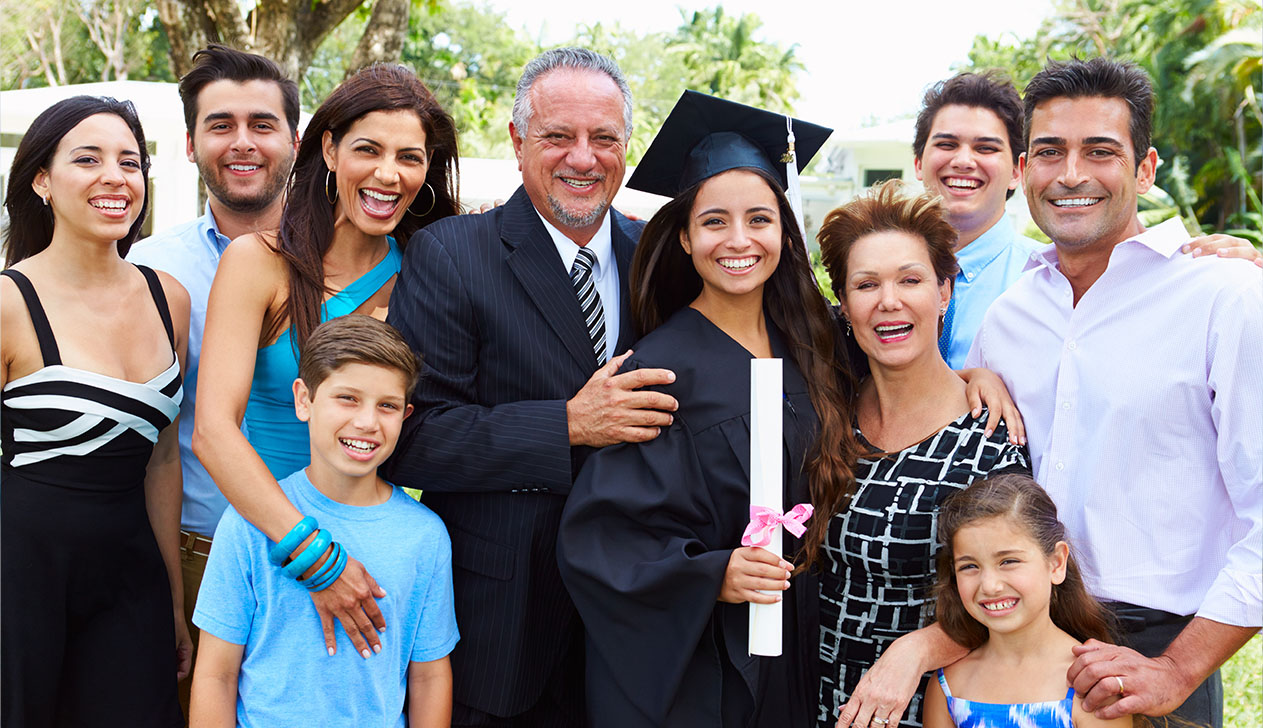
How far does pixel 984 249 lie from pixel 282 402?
9.45 feet

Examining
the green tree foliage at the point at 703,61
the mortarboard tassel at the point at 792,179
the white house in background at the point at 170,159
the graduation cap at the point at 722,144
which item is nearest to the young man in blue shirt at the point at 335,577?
the graduation cap at the point at 722,144

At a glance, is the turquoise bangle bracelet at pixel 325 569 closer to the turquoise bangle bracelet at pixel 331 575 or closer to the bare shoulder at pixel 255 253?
the turquoise bangle bracelet at pixel 331 575

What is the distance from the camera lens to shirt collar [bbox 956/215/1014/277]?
13.8 feet

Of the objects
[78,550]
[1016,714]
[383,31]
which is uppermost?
[383,31]

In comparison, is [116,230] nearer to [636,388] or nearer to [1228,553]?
[636,388]

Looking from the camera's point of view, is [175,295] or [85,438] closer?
[85,438]

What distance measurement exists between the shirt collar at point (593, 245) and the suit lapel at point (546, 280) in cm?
4

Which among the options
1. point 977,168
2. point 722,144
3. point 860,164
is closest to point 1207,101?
point 860,164

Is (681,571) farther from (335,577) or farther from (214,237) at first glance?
(214,237)

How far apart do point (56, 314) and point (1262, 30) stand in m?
25.8

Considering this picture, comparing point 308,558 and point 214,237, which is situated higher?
point 214,237

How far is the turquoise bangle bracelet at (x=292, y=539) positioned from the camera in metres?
2.49

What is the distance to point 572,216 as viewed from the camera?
305 centimetres

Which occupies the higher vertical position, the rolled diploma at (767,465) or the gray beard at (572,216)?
the gray beard at (572,216)
